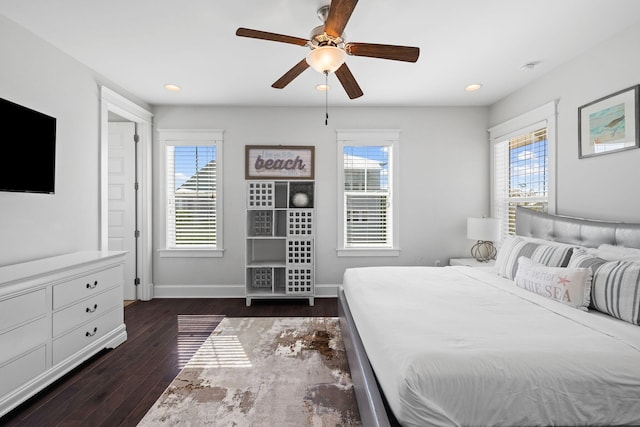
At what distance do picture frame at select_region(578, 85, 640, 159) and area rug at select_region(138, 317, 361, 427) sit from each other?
2.85m

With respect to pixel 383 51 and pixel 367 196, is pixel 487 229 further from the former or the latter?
pixel 383 51

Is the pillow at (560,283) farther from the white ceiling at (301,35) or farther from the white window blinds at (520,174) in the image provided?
the white ceiling at (301,35)

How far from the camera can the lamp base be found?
4.05 metres

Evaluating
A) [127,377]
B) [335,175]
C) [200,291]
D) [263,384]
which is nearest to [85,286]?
[127,377]

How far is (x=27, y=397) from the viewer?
6.33 ft

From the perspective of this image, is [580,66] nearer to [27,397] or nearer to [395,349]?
[395,349]

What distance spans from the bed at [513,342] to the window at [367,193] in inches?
68.7

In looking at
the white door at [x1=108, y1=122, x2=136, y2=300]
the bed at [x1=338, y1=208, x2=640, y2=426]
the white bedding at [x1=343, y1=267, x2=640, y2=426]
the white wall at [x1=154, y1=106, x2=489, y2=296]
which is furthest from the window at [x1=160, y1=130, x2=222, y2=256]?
the white bedding at [x1=343, y1=267, x2=640, y2=426]

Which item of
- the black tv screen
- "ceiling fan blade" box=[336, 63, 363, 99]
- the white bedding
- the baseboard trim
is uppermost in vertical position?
"ceiling fan blade" box=[336, 63, 363, 99]

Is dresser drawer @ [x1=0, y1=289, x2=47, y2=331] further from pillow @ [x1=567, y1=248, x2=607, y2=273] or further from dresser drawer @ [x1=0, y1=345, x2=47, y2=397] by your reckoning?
pillow @ [x1=567, y1=248, x2=607, y2=273]

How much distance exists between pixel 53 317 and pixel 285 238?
7.69 ft

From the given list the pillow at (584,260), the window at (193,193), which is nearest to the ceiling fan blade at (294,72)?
the window at (193,193)

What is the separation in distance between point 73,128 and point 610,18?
4597 millimetres

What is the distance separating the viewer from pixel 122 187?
3986mm
